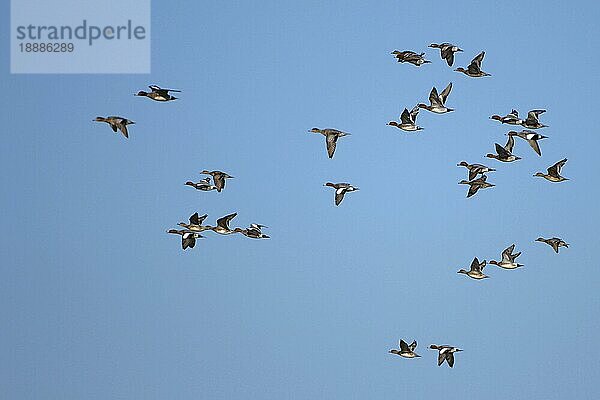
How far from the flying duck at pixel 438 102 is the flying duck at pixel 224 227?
8.34 meters

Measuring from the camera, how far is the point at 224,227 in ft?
186

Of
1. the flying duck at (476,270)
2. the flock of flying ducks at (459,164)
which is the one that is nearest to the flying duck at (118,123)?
the flock of flying ducks at (459,164)

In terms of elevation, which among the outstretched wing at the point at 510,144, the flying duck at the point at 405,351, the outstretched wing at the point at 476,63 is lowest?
the flying duck at the point at 405,351

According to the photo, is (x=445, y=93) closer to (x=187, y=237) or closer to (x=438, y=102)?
(x=438, y=102)

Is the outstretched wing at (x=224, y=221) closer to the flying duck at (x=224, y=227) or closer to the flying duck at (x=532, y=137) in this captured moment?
the flying duck at (x=224, y=227)

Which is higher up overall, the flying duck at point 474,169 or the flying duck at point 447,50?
the flying duck at point 447,50

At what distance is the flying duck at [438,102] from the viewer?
52.8 meters

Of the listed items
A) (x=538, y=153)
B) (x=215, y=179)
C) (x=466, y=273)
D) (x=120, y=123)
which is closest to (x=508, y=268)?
(x=466, y=273)

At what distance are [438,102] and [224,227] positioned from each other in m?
9.40

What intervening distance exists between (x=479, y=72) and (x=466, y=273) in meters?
9.76

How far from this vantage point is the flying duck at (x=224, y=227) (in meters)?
56.2

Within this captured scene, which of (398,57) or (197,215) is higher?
(398,57)

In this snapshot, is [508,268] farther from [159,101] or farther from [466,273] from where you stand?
[159,101]

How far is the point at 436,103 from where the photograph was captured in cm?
5300
